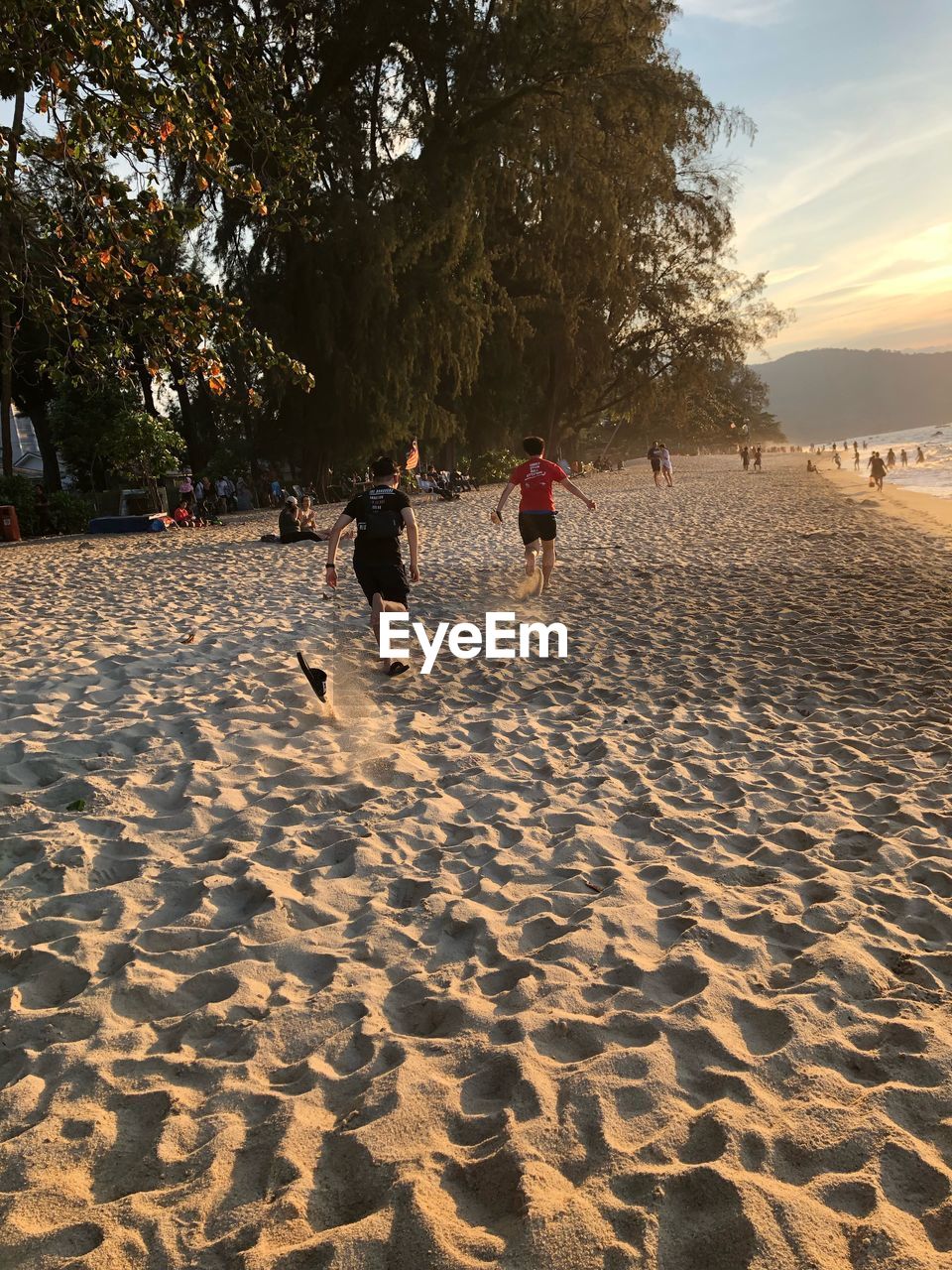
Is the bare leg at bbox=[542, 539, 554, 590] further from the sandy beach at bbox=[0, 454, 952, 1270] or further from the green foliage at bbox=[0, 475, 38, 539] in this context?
the green foliage at bbox=[0, 475, 38, 539]

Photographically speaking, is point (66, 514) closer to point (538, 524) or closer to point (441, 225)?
point (441, 225)

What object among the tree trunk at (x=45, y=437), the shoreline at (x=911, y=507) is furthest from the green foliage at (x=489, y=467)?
the tree trunk at (x=45, y=437)

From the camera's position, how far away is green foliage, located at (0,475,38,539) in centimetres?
2078

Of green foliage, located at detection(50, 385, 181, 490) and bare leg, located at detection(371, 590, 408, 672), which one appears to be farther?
Result: green foliage, located at detection(50, 385, 181, 490)

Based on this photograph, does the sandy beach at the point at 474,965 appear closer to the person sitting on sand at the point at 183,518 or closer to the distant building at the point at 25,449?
the person sitting on sand at the point at 183,518

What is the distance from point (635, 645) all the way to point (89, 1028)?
648 cm

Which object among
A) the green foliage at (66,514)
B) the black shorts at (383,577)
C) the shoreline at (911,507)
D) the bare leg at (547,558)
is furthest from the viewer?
the green foliage at (66,514)

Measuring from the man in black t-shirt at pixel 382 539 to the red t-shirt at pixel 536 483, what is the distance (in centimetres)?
306

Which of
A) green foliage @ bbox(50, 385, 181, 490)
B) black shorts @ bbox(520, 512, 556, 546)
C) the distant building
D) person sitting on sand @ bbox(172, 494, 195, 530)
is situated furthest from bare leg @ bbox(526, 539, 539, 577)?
the distant building

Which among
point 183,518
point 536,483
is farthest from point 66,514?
point 536,483

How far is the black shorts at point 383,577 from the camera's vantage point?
730 cm

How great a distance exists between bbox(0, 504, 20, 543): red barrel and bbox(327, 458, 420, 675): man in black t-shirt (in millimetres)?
15551

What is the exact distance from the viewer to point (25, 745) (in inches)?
207

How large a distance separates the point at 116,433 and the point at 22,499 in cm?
320
